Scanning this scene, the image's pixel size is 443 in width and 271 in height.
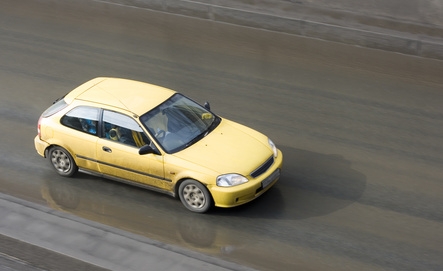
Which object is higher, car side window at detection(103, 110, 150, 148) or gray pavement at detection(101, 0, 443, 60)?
gray pavement at detection(101, 0, 443, 60)

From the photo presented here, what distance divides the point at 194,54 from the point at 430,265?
27.9 feet

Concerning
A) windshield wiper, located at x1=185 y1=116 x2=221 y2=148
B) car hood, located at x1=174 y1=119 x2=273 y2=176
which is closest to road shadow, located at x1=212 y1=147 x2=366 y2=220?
car hood, located at x1=174 y1=119 x2=273 y2=176

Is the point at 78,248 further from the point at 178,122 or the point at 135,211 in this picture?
the point at 178,122

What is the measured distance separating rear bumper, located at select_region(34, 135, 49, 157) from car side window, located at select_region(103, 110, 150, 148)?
1241 mm

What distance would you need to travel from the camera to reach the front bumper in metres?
10.5

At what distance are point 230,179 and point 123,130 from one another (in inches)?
73.3

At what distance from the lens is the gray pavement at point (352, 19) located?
53.0 ft

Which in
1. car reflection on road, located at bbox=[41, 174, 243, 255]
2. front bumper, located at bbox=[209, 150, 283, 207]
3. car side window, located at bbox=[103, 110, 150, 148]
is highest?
car side window, located at bbox=[103, 110, 150, 148]

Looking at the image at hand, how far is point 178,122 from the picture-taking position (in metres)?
11.4

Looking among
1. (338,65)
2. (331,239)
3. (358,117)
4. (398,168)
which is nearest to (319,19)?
(338,65)

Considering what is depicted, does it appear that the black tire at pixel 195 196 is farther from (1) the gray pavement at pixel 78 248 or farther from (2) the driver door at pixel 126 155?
(1) the gray pavement at pixel 78 248

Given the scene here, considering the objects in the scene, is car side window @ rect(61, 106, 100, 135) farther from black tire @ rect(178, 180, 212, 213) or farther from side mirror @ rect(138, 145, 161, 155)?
black tire @ rect(178, 180, 212, 213)

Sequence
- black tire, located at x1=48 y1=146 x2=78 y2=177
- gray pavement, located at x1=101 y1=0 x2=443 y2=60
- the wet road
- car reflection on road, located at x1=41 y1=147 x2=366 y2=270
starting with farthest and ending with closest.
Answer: gray pavement, located at x1=101 y1=0 x2=443 y2=60, black tire, located at x1=48 y1=146 x2=78 y2=177, the wet road, car reflection on road, located at x1=41 y1=147 x2=366 y2=270

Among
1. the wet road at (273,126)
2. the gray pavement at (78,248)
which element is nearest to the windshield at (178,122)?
the wet road at (273,126)
